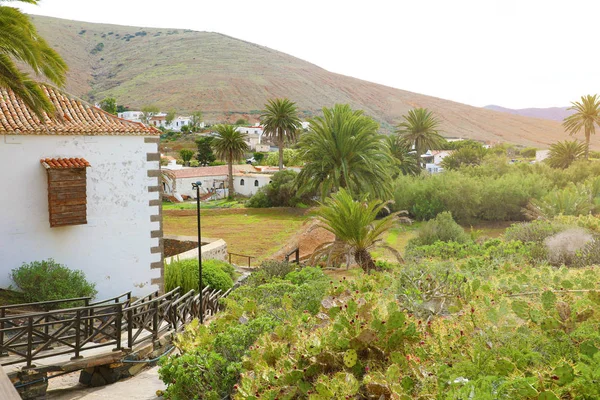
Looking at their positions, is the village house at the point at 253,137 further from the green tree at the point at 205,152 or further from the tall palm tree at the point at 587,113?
the tall palm tree at the point at 587,113

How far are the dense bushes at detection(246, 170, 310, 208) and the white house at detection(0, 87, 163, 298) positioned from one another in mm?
A: 34344

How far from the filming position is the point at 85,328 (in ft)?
32.8

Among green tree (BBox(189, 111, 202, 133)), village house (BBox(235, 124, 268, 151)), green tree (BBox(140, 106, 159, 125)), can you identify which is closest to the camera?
village house (BBox(235, 124, 268, 151))

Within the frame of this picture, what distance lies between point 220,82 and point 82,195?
137252mm

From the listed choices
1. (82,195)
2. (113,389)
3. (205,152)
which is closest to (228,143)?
(205,152)

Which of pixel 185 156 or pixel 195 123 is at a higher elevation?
pixel 195 123

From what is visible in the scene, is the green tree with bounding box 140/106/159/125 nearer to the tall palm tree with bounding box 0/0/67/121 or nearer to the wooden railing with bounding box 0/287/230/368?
the wooden railing with bounding box 0/287/230/368

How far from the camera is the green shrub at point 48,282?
12953mm

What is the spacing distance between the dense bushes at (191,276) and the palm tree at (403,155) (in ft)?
111

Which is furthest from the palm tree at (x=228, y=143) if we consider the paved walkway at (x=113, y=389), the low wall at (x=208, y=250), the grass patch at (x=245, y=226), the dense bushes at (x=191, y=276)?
the paved walkway at (x=113, y=389)

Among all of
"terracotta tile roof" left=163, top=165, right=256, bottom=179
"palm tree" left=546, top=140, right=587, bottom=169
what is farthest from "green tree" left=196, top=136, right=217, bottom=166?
"palm tree" left=546, top=140, right=587, bottom=169

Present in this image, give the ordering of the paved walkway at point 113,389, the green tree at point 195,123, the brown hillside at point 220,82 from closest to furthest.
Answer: the paved walkway at point 113,389
the green tree at point 195,123
the brown hillside at point 220,82

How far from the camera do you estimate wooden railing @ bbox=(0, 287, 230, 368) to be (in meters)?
9.23

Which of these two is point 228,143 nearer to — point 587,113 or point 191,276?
point 587,113
